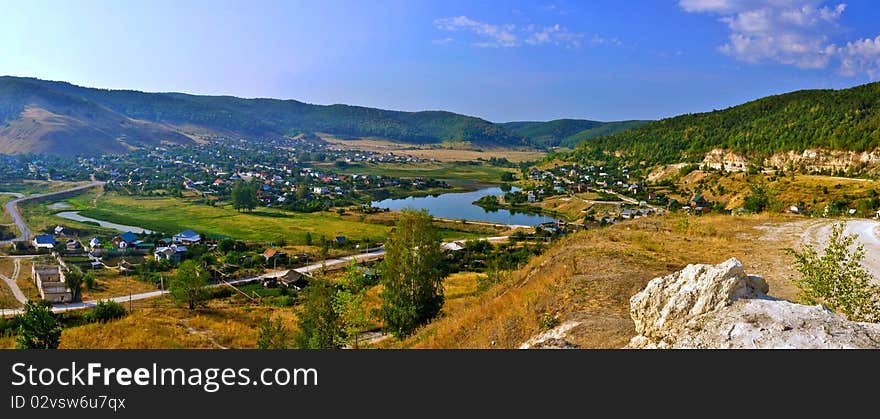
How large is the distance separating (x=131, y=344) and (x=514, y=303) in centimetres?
1690

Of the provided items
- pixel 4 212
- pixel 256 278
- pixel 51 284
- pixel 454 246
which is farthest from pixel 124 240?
pixel 454 246

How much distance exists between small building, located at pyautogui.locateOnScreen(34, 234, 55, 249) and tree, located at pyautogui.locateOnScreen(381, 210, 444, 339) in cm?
4862

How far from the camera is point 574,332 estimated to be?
29.5 ft

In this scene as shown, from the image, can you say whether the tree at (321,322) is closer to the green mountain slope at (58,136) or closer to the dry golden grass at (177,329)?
the dry golden grass at (177,329)

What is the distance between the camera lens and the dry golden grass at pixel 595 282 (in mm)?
9938

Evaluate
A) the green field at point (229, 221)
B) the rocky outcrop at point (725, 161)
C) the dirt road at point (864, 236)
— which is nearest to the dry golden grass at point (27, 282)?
the green field at point (229, 221)

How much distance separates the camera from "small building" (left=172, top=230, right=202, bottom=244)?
2049 inches

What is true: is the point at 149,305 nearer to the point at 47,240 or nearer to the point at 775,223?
the point at 47,240

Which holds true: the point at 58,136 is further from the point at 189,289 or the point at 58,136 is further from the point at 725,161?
the point at 725,161

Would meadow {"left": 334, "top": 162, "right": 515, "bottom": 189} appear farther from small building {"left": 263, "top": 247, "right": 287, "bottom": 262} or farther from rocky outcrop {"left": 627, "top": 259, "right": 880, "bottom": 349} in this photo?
rocky outcrop {"left": 627, "top": 259, "right": 880, "bottom": 349}

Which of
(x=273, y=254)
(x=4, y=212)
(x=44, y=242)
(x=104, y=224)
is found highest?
(x=4, y=212)

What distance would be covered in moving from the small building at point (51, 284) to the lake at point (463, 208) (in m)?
34.1

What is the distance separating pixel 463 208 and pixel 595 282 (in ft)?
228

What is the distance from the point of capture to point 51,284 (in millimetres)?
35094
